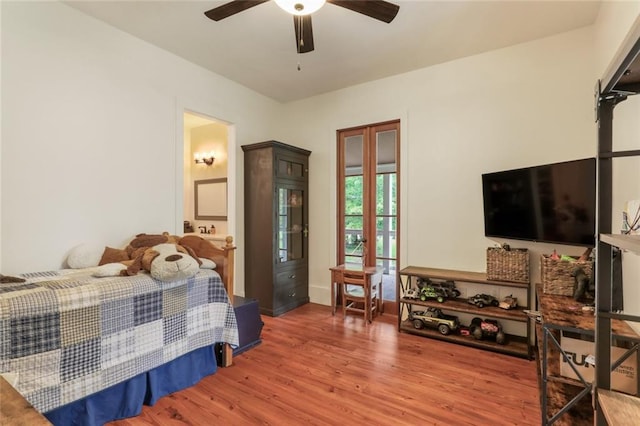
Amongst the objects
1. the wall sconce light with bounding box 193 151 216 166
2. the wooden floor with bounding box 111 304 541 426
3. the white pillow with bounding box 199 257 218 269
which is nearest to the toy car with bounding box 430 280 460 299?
the wooden floor with bounding box 111 304 541 426

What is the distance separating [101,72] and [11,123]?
2.58 feet

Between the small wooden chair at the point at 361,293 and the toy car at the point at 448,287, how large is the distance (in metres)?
0.65

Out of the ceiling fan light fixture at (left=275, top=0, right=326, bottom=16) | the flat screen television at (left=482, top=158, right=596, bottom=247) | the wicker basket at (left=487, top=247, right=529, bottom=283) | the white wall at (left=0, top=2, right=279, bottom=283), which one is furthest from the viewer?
the wicker basket at (left=487, top=247, right=529, bottom=283)

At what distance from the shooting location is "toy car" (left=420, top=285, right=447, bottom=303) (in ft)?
10.1

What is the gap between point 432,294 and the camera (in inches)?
122

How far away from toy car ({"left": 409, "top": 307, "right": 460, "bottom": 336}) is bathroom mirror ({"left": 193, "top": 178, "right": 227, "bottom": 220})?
10.3 ft

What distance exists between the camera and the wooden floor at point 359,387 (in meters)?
1.87

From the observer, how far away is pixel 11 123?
84.3 inches

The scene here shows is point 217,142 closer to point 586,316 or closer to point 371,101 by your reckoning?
point 371,101

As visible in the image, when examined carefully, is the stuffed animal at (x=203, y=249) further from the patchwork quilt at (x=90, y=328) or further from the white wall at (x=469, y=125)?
the white wall at (x=469, y=125)

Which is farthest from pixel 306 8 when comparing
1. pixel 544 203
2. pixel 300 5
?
pixel 544 203

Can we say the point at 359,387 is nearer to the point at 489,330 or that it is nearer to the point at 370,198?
the point at 489,330

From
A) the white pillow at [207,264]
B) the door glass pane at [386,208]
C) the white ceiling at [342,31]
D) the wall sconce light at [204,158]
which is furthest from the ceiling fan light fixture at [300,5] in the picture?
the wall sconce light at [204,158]

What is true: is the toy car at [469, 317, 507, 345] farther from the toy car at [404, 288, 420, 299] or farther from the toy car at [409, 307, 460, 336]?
the toy car at [404, 288, 420, 299]
